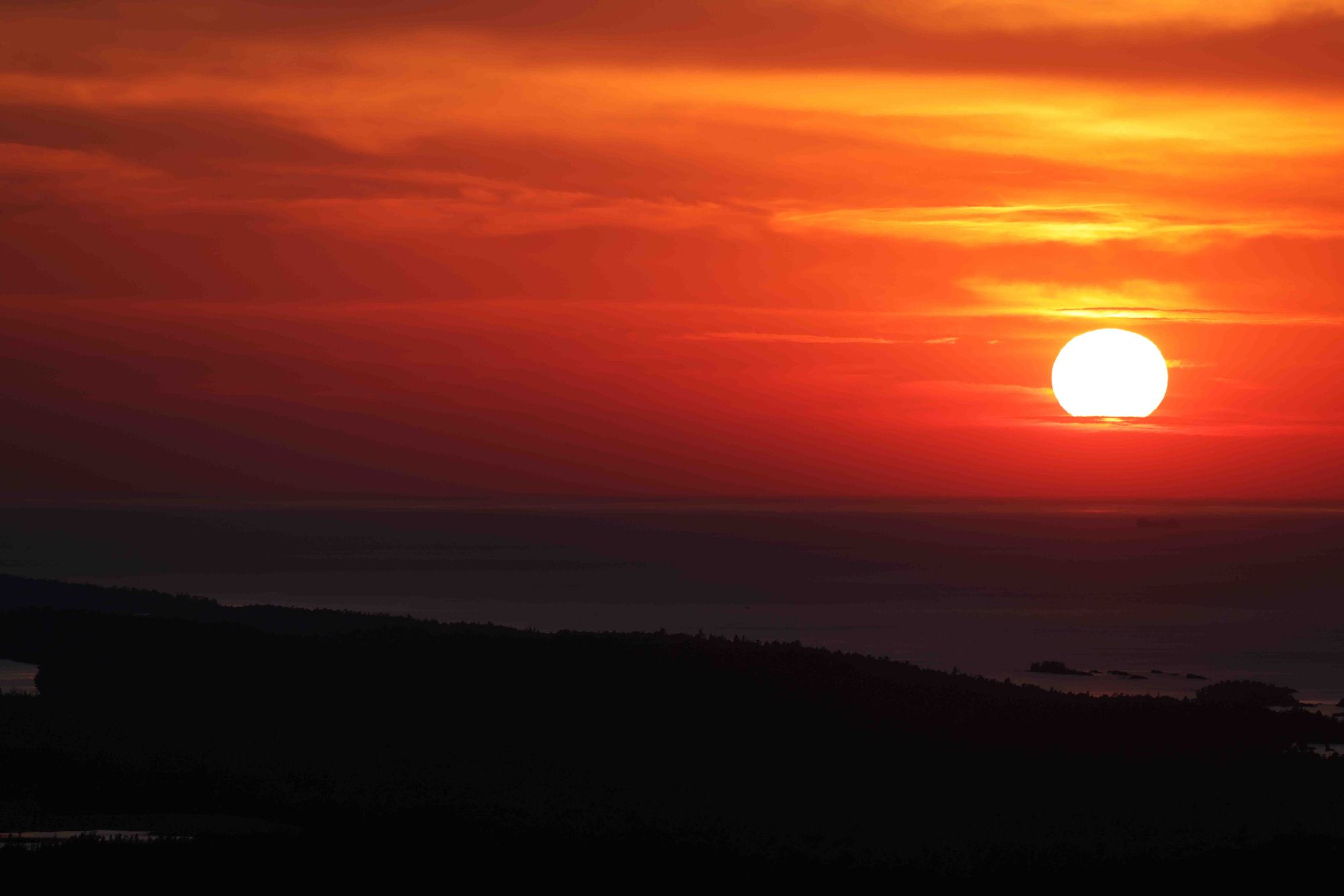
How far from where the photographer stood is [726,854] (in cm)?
2352

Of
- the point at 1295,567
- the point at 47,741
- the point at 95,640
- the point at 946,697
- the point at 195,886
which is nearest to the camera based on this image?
the point at 195,886

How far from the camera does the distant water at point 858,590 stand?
7012 centimetres

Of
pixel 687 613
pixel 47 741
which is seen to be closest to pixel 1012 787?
pixel 47 741

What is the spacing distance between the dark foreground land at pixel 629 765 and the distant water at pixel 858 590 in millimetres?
18163

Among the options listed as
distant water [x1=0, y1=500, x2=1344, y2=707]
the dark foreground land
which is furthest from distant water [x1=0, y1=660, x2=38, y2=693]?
distant water [x1=0, y1=500, x2=1344, y2=707]

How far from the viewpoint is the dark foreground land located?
2348 centimetres

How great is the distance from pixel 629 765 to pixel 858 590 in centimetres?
8799

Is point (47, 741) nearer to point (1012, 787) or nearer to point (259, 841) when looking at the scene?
point (259, 841)

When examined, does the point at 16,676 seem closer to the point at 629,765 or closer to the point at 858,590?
the point at 629,765

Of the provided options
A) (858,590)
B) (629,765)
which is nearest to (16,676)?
(629,765)

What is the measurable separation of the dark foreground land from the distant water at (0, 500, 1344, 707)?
18163 millimetres

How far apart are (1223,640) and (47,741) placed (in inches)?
2390

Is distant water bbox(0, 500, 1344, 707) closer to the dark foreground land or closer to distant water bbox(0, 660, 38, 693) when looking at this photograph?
the dark foreground land

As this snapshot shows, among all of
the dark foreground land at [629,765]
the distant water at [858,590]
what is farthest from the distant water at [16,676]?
the distant water at [858,590]
